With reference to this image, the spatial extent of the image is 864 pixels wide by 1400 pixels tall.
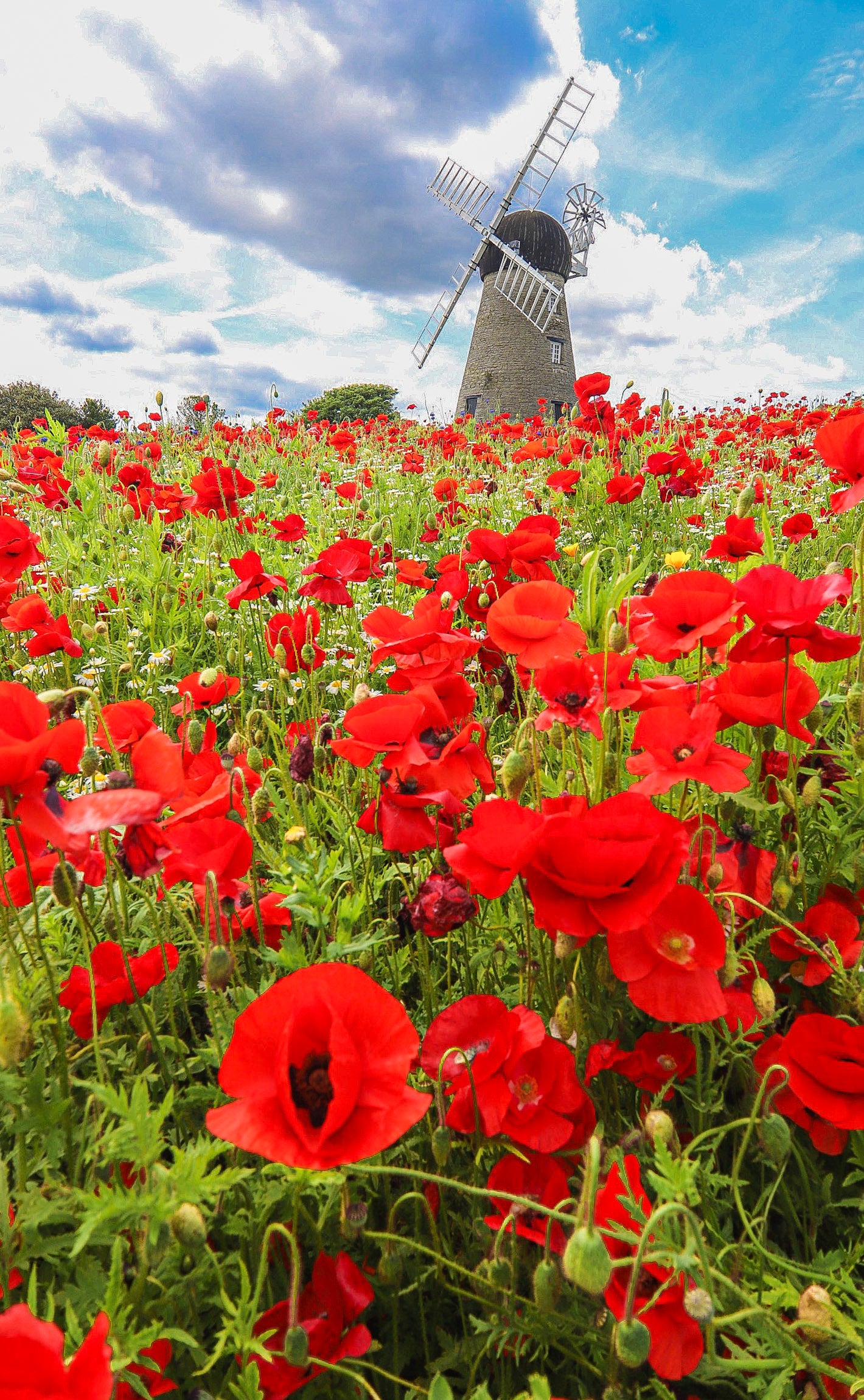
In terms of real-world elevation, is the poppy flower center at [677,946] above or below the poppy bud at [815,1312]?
above

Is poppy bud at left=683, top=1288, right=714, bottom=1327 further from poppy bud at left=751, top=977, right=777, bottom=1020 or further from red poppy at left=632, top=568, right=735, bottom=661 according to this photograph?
red poppy at left=632, top=568, right=735, bottom=661

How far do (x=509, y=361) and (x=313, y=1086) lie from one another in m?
30.0

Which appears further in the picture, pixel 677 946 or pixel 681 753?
pixel 681 753

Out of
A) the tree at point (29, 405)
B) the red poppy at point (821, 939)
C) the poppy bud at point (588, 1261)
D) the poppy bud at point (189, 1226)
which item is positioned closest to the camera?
the poppy bud at point (588, 1261)

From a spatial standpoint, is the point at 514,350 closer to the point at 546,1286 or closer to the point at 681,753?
the point at 681,753

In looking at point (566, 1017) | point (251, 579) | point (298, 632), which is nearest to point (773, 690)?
point (566, 1017)

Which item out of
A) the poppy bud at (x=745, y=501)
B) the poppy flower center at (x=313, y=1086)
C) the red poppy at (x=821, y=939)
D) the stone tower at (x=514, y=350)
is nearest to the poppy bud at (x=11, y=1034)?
the poppy flower center at (x=313, y=1086)

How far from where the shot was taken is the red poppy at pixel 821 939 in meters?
1.41

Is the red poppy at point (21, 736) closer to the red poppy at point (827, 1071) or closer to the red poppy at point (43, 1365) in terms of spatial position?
the red poppy at point (43, 1365)

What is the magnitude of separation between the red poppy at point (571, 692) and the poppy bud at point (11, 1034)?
91cm

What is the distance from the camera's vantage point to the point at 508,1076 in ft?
3.54

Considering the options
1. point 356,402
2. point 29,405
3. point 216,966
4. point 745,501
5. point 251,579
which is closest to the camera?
point 216,966

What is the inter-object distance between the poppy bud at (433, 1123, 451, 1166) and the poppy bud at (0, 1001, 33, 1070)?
0.55 m

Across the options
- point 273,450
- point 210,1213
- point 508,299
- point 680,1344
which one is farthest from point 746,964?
point 508,299
